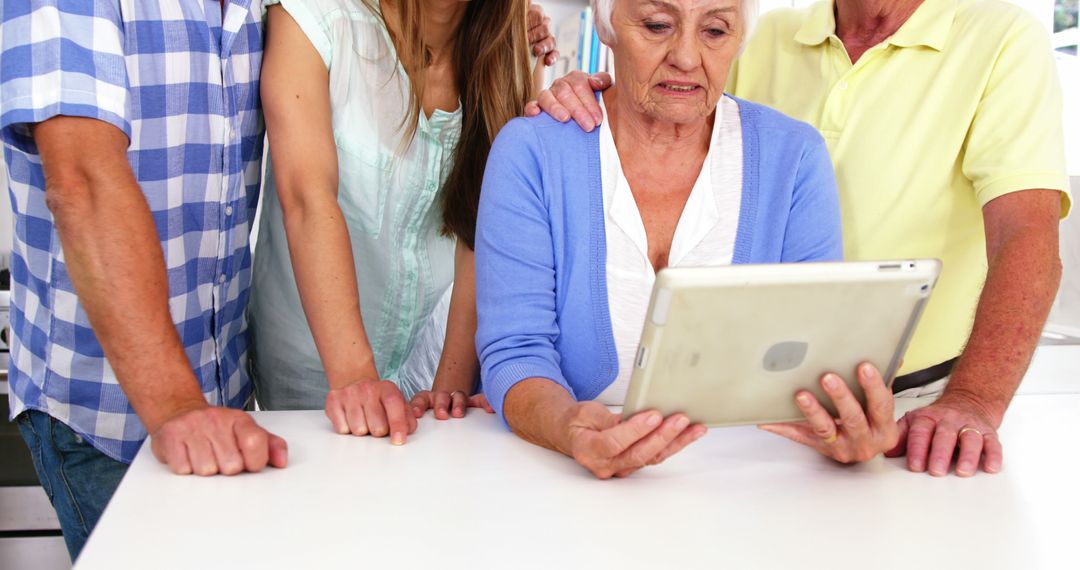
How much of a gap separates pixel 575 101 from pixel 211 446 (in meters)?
0.73

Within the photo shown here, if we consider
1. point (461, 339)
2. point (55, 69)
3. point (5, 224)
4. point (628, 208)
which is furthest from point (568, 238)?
point (5, 224)

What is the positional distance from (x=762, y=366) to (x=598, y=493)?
221mm

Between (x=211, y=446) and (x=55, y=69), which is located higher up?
(x=55, y=69)

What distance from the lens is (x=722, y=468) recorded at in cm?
111

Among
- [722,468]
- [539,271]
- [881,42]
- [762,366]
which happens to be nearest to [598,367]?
[539,271]

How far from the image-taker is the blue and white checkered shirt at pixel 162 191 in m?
1.29

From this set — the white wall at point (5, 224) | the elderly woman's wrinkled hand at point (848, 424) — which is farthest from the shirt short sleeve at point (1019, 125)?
the white wall at point (5, 224)

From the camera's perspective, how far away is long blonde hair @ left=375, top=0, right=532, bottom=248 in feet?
5.25

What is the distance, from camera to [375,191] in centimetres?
155

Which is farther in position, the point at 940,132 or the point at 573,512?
the point at 940,132

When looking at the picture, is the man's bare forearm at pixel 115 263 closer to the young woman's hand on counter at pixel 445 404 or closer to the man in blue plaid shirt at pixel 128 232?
the man in blue plaid shirt at pixel 128 232

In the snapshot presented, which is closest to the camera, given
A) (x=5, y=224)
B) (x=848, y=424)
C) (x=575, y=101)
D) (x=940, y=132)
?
(x=848, y=424)

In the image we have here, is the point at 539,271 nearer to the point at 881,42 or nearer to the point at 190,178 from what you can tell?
the point at 190,178

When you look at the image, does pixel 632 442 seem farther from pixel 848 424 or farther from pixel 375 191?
pixel 375 191
